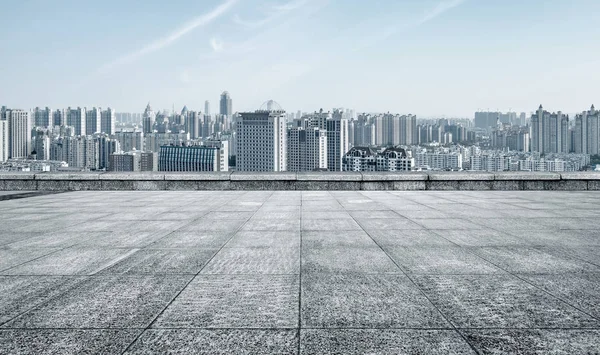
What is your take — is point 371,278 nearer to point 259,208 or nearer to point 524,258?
point 524,258

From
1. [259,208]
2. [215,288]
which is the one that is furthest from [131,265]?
[259,208]

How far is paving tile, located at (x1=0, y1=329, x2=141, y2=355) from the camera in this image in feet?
11.5

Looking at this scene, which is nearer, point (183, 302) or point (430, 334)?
point (430, 334)

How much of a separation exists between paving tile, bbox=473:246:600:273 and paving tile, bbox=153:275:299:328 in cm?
278

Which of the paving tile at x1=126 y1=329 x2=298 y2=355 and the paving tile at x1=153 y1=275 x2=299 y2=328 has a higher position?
the paving tile at x1=153 y1=275 x2=299 y2=328

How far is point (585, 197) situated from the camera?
14.5 m

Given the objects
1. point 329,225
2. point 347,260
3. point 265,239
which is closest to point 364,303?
Answer: point 347,260

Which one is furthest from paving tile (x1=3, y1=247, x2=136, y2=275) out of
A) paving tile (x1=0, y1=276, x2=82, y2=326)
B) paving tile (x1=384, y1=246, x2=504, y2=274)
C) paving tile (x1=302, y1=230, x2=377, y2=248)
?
paving tile (x1=384, y1=246, x2=504, y2=274)

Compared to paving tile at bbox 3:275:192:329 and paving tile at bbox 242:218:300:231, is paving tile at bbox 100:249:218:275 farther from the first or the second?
paving tile at bbox 242:218:300:231

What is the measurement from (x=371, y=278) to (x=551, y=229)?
4.98 m

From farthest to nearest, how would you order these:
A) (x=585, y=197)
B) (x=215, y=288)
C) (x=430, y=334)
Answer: (x=585, y=197) → (x=215, y=288) → (x=430, y=334)

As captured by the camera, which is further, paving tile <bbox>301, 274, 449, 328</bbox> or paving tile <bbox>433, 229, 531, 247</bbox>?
paving tile <bbox>433, 229, 531, 247</bbox>

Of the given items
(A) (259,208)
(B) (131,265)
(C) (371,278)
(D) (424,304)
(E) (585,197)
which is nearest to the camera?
(D) (424,304)

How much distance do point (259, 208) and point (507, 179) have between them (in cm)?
995
